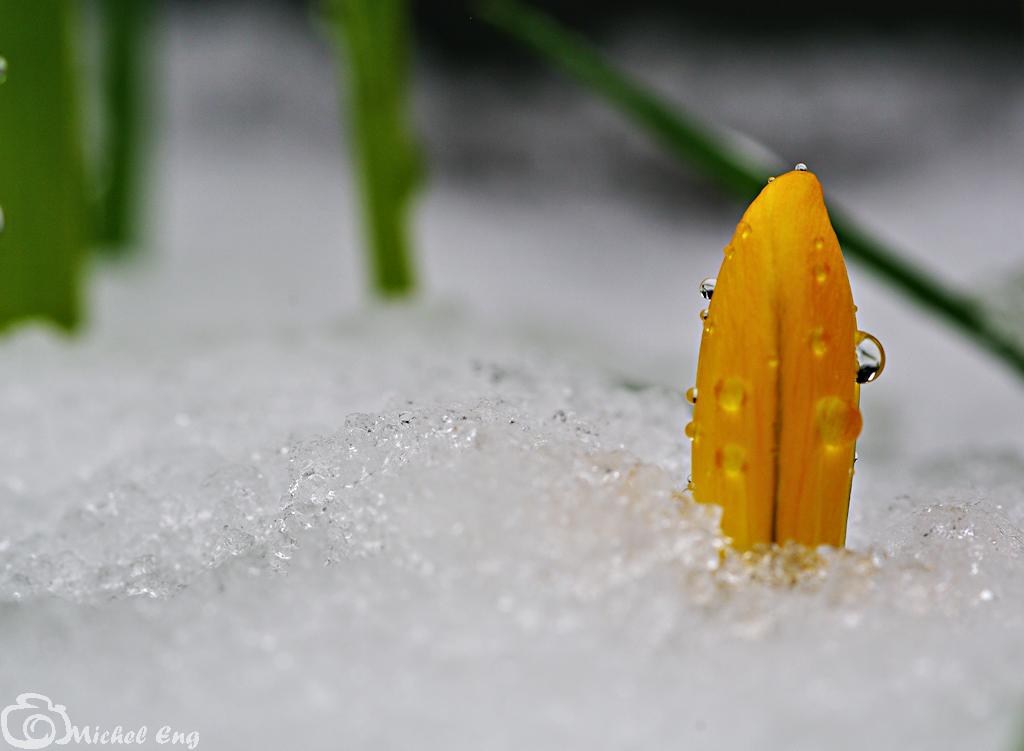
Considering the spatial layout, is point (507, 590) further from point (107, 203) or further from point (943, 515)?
point (107, 203)

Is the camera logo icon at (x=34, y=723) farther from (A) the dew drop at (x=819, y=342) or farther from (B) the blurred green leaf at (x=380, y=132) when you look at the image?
(B) the blurred green leaf at (x=380, y=132)

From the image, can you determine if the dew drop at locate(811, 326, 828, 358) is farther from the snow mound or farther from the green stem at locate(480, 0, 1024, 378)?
the green stem at locate(480, 0, 1024, 378)

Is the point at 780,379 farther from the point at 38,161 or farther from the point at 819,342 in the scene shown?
the point at 38,161

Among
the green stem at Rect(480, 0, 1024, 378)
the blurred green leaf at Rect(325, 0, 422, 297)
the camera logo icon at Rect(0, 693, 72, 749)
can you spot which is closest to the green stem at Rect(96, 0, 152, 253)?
the blurred green leaf at Rect(325, 0, 422, 297)

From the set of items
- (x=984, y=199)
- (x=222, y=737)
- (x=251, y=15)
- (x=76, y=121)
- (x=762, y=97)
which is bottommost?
(x=222, y=737)

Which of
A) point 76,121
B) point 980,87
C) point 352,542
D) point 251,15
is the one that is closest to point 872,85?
point 980,87

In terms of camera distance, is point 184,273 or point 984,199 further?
point 984,199

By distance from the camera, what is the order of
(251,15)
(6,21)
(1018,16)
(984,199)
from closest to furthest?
1. (6,21)
2. (984,199)
3. (1018,16)
4. (251,15)
